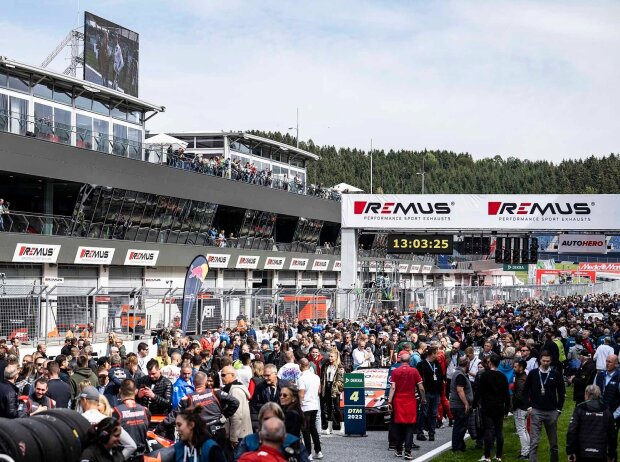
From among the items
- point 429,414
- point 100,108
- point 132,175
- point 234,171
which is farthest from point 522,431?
point 234,171

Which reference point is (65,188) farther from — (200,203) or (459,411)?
(459,411)

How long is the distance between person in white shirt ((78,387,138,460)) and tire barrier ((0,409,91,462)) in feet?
1.49

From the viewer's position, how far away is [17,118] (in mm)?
37031

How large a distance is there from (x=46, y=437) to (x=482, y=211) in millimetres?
34181

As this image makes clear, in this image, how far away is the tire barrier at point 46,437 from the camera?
788 centimetres

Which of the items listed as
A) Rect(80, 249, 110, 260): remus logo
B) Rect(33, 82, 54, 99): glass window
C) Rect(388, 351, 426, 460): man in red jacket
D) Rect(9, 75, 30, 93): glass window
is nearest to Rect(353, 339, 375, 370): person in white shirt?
Rect(388, 351, 426, 460): man in red jacket

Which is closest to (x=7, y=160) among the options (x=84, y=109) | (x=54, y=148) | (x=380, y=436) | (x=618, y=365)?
(x=54, y=148)

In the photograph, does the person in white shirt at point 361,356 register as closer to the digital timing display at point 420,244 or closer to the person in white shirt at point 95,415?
the person in white shirt at point 95,415

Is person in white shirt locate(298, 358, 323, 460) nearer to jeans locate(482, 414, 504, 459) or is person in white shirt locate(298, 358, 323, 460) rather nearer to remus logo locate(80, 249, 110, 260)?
A: jeans locate(482, 414, 504, 459)

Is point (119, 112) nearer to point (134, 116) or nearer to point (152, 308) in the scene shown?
point (134, 116)

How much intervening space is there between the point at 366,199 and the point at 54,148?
43.6 feet

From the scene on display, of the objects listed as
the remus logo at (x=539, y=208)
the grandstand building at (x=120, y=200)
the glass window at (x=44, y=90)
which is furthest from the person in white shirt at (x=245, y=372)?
the glass window at (x=44, y=90)

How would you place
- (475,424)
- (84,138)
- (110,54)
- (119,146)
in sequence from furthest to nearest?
(110,54)
(119,146)
(84,138)
(475,424)

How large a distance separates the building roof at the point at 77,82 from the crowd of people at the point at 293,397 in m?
19.8
